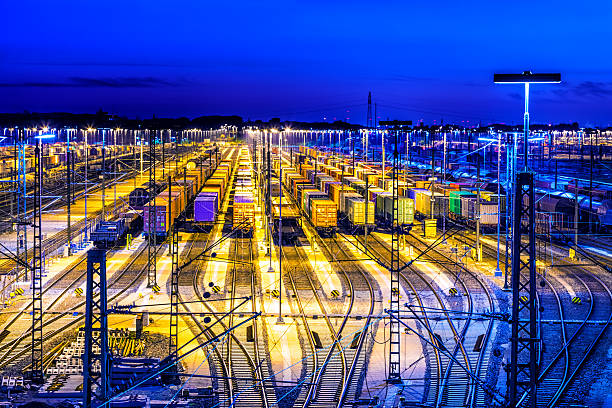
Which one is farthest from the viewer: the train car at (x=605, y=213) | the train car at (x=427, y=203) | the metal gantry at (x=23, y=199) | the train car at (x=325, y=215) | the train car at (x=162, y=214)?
the train car at (x=427, y=203)

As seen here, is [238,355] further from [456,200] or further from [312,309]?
[456,200]

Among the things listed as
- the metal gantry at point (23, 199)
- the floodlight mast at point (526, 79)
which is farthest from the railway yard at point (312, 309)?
the floodlight mast at point (526, 79)

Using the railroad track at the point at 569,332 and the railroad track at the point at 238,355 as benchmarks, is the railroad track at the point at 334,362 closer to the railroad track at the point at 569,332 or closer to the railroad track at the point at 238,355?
the railroad track at the point at 238,355

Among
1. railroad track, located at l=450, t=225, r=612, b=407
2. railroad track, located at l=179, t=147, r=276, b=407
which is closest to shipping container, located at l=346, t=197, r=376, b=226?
railroad track, located at l=179, t=147, r=276, b=407

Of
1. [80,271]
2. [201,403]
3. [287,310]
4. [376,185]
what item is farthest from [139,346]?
[376,185]

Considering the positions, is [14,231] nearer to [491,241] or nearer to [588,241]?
[491,241]

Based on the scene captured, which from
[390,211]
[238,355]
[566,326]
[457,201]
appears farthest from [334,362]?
[457,201]

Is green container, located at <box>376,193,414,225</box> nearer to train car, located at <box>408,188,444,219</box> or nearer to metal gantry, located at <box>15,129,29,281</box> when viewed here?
train car, located at <box>408,188,444,219</box>

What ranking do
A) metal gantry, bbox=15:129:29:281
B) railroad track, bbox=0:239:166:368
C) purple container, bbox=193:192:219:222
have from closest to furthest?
1. railroad track, bbox=0:239:166:368
2. metal gantry, bbox=15:129:29:281
3. purple container, bbox=193:192:219:222
